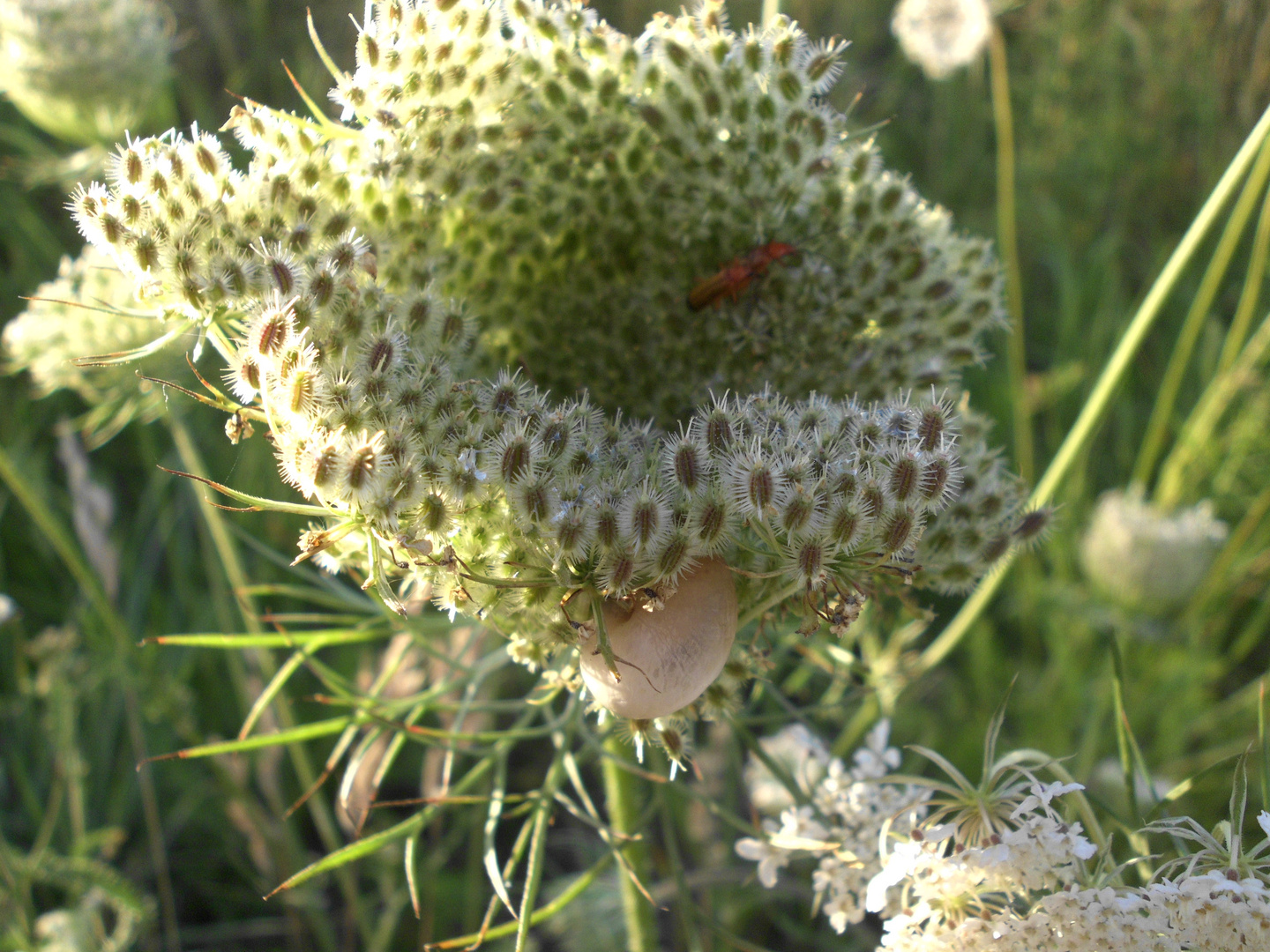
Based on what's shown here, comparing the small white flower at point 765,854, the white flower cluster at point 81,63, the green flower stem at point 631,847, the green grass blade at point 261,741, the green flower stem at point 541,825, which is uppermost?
the white flower cluster at point 81,63

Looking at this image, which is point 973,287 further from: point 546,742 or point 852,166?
point 546,742

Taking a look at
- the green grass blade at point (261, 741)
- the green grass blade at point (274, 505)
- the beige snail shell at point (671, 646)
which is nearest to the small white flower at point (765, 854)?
the beige snail shell at point (671, 646)

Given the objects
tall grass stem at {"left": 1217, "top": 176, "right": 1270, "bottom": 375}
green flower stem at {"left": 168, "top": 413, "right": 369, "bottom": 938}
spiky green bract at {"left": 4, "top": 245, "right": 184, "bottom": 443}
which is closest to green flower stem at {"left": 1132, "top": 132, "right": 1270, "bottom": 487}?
tall grass stem at {"left": 1217, "top": 176, "right": 1270, "bottom": 375}

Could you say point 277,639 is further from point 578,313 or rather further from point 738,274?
point 738,274

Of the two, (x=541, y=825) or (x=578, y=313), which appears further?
(x=578, y=313)

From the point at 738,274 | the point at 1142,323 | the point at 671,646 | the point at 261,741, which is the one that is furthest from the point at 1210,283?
the point at 261,741

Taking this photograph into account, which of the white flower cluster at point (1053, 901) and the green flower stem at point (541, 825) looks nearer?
the white flower cluster at point (1053, 901)

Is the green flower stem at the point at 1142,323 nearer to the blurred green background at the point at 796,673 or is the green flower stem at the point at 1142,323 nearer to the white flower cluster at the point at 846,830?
the white flower cluster at the point at 846,830
